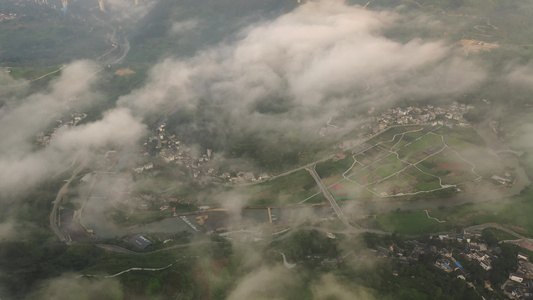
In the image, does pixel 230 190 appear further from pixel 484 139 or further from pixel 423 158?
pixel 484 139

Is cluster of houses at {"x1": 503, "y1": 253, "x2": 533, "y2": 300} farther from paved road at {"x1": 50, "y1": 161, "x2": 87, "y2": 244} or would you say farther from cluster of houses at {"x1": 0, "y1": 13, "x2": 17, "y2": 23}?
cluster of houses at {"x1": 0, "y1": 13, "x2": 17, "y2": 23}

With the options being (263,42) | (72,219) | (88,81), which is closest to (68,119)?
(88,81)

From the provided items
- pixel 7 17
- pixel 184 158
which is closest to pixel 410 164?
pixel 184 158

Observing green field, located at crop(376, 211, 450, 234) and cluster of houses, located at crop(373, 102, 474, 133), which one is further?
cluster of houses, located at crop(373, 102, 474, 133)

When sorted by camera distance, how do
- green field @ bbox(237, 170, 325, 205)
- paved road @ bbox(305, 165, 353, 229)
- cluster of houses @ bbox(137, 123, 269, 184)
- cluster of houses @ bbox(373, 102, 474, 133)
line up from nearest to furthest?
paved road @ bbox(305, 165, 353, 229) → green field @ bbox(237, 170, 325, 205) → cluster of houses @ bbox(137, 123, 269, 184) → cluster of houses @ bbox(373, 102, 474, 133)

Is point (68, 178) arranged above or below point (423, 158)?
above

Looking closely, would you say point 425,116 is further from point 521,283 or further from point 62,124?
point 62,124

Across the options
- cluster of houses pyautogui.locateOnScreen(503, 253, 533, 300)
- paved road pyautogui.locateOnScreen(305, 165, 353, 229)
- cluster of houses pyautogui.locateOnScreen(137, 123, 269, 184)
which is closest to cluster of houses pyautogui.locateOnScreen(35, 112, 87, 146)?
cluster of houses pyautogui.locateOnScreen(137, 123, 269, 184)
